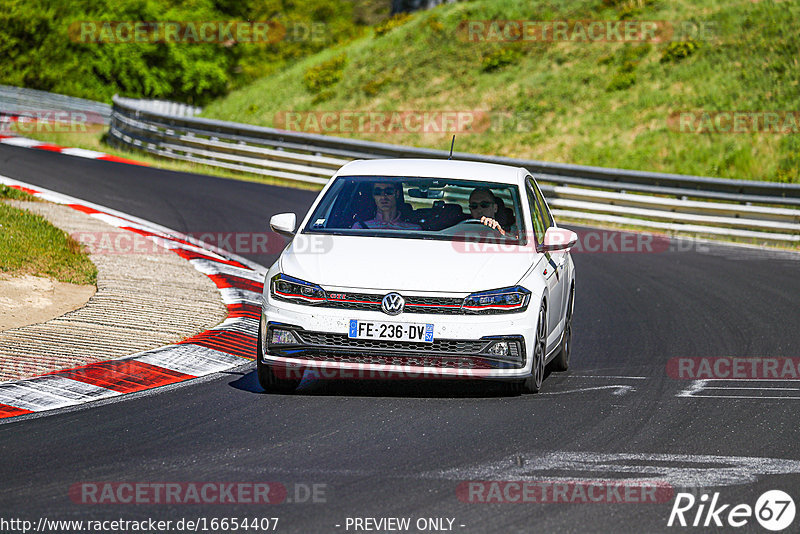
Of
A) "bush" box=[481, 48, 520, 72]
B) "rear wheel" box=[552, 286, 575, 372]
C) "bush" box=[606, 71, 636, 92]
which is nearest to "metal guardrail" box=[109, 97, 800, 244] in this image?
"rear wheel" box=[552, 286, 575, 372]

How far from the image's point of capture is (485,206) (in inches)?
353

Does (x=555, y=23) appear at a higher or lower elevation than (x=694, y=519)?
higher

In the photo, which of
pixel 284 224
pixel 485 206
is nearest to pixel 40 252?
pixel 284 224

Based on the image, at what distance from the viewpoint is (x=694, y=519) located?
527 centimetres

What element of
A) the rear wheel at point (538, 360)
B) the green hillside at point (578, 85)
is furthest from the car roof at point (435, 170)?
the green hillside at point (578, 85)

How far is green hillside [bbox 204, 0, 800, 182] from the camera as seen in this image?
34.2m

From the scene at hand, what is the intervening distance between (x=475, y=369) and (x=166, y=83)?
60.2m

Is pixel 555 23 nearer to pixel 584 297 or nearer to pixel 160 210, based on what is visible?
pixel 160 210

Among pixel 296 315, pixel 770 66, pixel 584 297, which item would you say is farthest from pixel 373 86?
pixel 296 315

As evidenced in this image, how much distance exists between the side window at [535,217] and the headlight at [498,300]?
3.67ft

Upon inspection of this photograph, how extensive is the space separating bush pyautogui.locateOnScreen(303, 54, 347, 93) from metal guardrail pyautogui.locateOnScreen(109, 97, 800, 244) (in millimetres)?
19509

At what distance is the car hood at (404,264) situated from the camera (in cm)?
763

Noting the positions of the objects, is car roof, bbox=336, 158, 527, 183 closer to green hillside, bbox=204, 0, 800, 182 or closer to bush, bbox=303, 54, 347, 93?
green hillside, bbox=204, 0, 800, 182

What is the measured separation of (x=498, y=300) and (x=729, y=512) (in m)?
2.67
